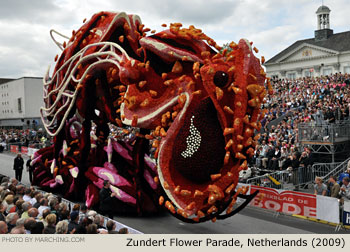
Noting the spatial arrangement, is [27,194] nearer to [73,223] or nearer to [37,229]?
[73,223]

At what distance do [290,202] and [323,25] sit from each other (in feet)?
173

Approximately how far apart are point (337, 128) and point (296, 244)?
11.4m

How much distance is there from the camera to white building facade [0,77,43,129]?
42594 mm

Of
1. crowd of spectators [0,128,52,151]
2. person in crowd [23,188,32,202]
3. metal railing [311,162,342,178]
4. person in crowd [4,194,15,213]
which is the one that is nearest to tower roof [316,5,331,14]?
crowd of spectators [0,128,52,151]

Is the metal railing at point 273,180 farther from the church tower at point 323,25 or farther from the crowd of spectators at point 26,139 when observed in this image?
the church tower at point 323,25

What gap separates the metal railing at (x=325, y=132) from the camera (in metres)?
16.3

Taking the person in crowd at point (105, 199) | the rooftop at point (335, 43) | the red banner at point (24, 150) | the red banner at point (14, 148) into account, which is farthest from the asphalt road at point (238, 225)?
the rooftop at point (335, 43)

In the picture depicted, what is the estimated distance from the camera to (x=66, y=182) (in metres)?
13.4

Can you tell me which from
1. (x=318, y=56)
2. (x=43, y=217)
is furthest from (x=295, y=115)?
(x=318, y=56)

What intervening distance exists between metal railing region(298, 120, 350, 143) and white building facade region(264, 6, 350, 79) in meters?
36.7

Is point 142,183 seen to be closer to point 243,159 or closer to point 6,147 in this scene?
point 243,159

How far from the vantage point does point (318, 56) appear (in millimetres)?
53094

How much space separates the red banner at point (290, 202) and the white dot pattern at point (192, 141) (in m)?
3.96

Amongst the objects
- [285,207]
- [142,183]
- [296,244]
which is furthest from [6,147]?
[296,244]
